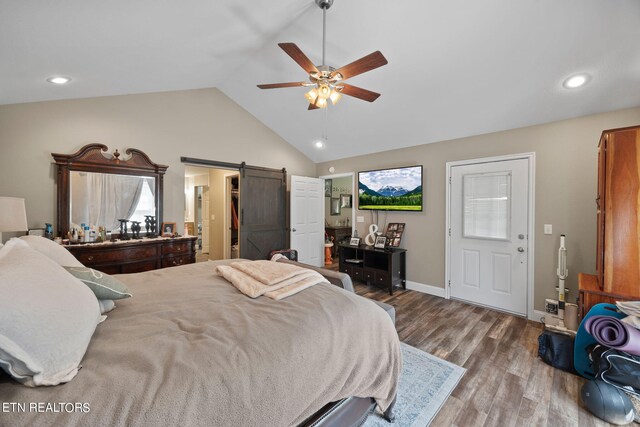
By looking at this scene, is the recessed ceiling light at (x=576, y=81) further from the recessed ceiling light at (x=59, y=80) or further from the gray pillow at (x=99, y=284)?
the recessed ceiling light at (x=59, y=80)

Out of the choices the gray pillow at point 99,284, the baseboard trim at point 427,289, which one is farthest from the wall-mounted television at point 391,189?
the gray pillow at point 99,284

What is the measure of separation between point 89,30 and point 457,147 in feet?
14.0

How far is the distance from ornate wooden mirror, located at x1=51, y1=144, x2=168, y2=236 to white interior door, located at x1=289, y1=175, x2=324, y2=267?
2.30 metres

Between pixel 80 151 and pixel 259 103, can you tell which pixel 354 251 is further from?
pixel 80 151

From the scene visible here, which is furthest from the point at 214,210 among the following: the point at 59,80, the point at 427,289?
the point at 427,289

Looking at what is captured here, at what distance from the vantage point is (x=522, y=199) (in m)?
3.22

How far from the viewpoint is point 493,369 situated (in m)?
2.20

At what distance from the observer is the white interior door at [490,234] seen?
3.24 m

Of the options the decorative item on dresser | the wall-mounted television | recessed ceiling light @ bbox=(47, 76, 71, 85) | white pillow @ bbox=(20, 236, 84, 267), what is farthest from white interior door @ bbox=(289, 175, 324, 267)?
the decorative item on dresser

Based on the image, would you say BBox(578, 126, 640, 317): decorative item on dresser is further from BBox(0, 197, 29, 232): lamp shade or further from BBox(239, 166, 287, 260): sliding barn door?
BBox(0, 197, 29, 232): lamp shade

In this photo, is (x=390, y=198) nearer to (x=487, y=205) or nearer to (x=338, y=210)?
(x=487, y=205)

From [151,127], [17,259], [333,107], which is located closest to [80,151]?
[151,127]

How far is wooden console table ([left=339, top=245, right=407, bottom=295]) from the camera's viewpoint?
161 inches

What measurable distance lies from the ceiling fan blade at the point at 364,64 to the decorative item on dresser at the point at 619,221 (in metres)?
2.04
